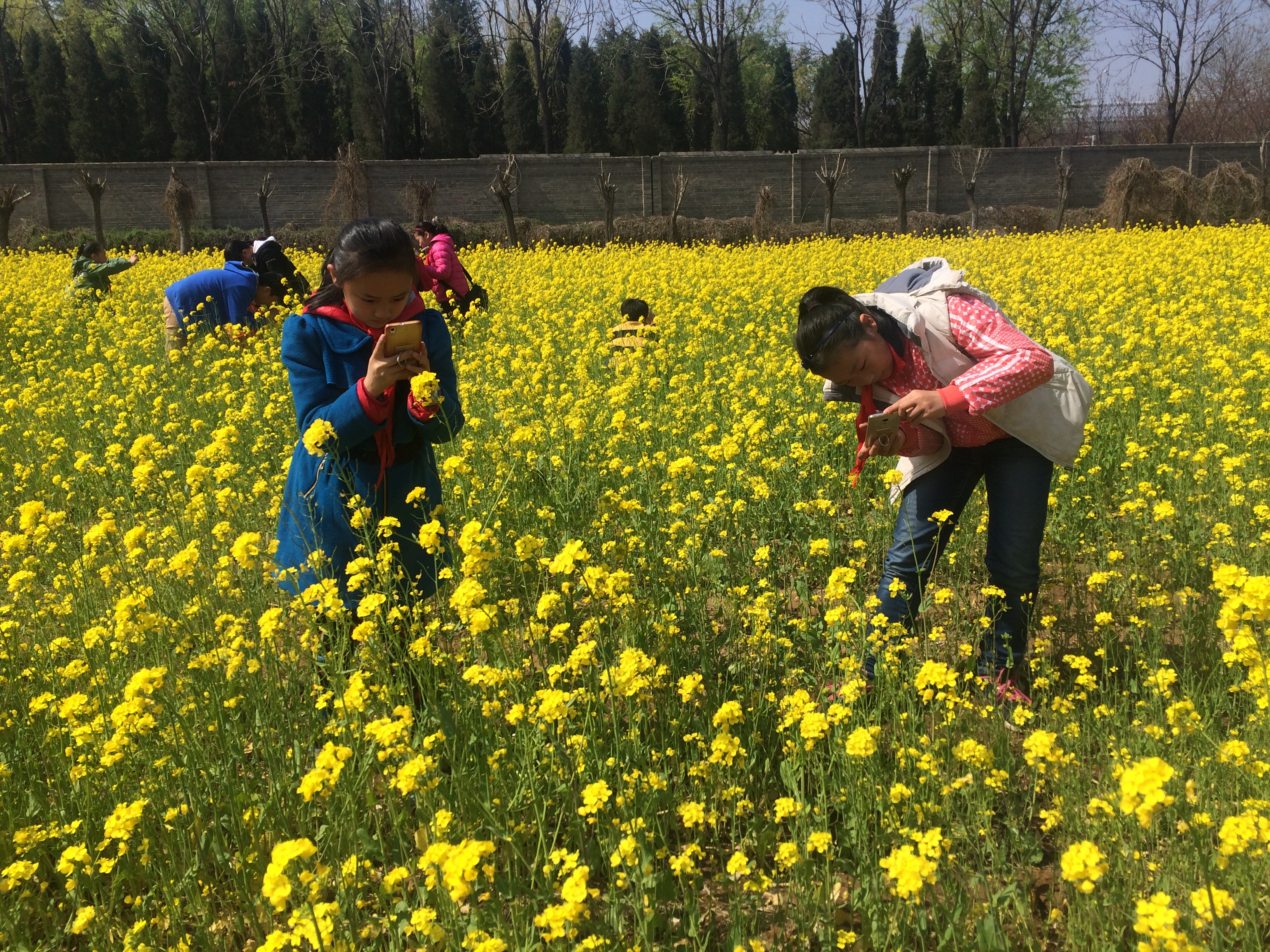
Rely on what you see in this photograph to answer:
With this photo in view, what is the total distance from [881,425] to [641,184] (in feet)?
95.6

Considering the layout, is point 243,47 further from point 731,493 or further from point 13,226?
point 731,493

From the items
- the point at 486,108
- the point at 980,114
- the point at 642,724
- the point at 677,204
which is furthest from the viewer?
the point at 980,114

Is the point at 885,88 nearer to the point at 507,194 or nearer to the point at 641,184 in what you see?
the point at 641,184

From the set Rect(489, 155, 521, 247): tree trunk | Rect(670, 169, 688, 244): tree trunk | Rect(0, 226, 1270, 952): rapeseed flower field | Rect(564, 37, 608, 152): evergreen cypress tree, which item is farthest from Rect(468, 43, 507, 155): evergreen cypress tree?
Rect(0, 226, 1270, 952): rapeseed flower field

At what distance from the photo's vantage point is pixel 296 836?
224cm

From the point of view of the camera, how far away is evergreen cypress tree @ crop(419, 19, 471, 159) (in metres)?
40.4

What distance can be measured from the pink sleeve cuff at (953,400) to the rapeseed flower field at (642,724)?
0.56 metres

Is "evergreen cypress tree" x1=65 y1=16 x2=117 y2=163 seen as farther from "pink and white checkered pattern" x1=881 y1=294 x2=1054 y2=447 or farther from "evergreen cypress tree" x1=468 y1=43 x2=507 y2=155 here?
"pink and white checkered pattern" x1=881 y1=294 x2=1054 y2=447

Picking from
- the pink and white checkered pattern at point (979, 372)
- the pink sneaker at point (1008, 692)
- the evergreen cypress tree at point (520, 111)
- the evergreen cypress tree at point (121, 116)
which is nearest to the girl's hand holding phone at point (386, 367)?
the pink and white checkered pattern at point (979, 372)

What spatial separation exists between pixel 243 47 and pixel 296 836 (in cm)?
5169

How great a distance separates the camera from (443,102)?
40656mm

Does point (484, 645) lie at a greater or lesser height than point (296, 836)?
greater

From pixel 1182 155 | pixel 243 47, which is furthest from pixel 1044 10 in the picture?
pixel 243 47

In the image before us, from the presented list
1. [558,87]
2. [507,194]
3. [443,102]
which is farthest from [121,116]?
[507,194]
